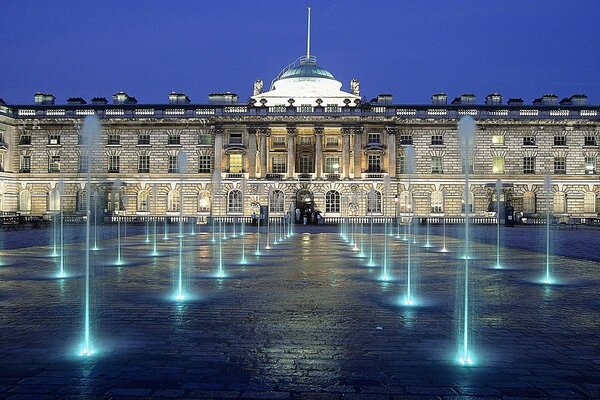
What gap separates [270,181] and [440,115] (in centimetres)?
2113

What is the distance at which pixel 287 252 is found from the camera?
896 inches

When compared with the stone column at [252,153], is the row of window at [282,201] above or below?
below

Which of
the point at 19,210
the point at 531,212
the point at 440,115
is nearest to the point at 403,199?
the point at 440,115

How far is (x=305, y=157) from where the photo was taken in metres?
63.7

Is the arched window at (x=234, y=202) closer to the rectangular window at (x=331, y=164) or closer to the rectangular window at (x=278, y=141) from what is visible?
the rectangular window at (x=278, y=141)

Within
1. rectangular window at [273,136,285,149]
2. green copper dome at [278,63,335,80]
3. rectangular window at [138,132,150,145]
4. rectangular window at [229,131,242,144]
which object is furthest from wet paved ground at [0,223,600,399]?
green copper dome at [278,63,335,80]

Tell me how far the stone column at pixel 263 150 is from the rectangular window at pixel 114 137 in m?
16.8

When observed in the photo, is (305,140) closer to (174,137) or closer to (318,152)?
(318,152)

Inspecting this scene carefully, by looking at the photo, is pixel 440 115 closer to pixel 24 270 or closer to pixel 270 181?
pixel 270 181

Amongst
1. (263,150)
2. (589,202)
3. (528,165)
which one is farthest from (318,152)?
(589,202)

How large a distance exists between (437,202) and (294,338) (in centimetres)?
5776

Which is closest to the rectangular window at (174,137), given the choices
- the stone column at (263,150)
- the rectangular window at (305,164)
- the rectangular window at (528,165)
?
the stone column at (263,150)

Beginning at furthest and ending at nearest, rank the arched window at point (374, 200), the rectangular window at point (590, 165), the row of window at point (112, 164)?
the row of window at point (112, 164) < the rectangular window at point (590, 165) < the arched window at point (374, 200)

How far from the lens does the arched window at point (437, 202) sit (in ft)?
207
